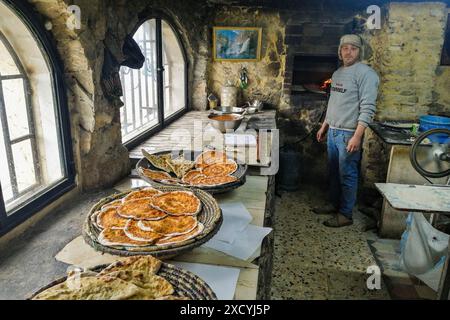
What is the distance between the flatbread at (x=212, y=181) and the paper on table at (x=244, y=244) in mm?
355

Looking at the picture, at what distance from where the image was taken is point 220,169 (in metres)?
2.16

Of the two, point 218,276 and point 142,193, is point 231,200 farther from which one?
point 218,276

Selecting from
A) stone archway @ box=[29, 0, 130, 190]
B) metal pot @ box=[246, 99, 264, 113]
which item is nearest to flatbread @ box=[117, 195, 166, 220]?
stone archway @ box=[29, 0, 130, 190]

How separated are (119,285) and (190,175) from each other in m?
1.04

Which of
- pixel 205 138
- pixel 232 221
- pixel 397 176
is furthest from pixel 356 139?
pixel 232 221

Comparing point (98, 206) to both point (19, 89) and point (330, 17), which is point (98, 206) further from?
point (330, 17)

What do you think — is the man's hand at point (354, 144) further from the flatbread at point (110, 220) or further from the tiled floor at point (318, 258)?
the flatbread at point (110, 220)

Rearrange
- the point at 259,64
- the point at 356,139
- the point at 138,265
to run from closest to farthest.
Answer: the point at 138,265, the point at 356,139, the point at 259,64

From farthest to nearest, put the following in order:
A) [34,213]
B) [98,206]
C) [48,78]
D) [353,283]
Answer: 1. [353,283]
2. [48,78]
3. [34,213]
4. [98,206]

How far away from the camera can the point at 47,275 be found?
4.44ft

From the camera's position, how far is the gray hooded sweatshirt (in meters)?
3.03

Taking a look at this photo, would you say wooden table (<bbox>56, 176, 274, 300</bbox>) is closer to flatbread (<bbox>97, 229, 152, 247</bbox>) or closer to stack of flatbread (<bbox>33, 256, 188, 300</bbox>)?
flatbread (<bbox>97, 229, 152, 247</bbox>)
